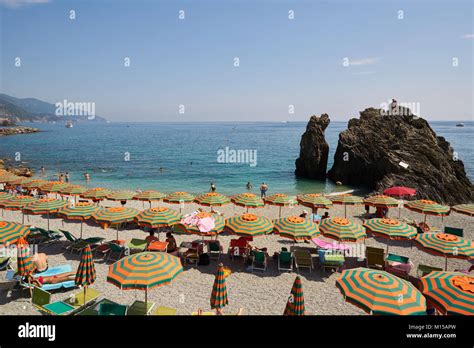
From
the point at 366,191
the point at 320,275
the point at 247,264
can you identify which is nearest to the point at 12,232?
the point at 247,264

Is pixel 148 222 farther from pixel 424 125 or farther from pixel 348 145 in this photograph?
pixel 424 125

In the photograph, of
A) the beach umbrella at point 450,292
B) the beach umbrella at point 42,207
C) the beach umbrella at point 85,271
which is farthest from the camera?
the beach umbrella at point 42,207

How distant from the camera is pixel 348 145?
4000 centimetres

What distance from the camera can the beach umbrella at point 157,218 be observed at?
12.6m

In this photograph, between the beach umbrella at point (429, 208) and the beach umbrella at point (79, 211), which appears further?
the beach umbrella at point (429, 208)

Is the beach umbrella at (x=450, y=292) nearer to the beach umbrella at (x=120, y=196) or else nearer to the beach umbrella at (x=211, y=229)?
the beach umbrella at (x=211, y=229)

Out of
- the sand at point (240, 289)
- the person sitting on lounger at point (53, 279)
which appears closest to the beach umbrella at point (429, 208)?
the sand at point (240, 289)

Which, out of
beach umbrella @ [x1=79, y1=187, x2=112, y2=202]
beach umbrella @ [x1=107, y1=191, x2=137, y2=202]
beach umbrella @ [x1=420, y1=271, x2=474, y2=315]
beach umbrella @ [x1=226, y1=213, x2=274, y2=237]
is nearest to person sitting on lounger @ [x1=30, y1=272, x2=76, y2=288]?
beach umbrella @ [x1=226, y1=213, x2=274, y2=237]

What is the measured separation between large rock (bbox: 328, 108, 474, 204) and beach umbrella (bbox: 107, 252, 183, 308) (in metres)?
27.8

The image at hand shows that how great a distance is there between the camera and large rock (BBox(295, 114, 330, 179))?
44969mm

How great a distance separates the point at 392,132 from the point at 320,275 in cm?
3277

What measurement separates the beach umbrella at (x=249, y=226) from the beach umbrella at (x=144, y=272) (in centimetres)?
388

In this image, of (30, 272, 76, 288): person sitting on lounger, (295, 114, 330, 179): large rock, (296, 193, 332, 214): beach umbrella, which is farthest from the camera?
(295, 114, 330, 179): large rock

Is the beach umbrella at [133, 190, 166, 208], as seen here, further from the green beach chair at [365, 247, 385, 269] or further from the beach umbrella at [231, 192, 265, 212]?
the green beach chair at [365, 247, 385, 269]
